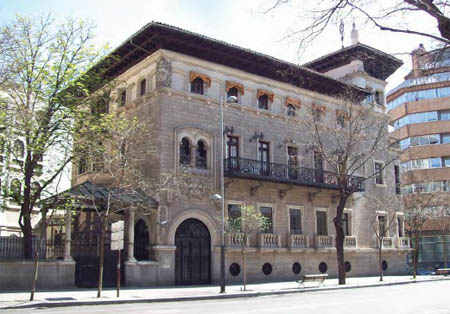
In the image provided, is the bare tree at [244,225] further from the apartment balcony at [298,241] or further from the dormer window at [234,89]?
the dormer window at [234,89]

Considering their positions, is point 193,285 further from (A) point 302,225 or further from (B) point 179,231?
(A) point 302,225

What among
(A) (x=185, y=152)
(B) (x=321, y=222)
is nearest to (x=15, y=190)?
(A) (x=185, y=152)

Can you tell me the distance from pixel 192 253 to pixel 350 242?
42.4ft

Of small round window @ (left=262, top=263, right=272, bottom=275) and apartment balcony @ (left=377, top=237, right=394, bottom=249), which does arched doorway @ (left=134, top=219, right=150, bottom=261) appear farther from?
apartment balcony @ (left=377, top=237, right=394, bottom=249)

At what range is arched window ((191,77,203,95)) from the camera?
28.9m

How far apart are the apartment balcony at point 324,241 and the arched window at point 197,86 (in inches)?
480

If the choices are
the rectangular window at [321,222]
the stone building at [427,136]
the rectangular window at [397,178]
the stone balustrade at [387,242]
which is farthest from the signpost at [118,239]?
the stone building at [427,136]

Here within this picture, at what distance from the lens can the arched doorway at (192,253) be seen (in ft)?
87.1

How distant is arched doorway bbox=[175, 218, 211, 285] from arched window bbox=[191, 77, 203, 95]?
7471 millimetres

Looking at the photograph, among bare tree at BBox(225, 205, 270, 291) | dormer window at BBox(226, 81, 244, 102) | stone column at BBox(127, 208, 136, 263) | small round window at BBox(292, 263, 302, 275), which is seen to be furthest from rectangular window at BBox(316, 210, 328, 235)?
stone column at BBox(127, 208, 136, 263)

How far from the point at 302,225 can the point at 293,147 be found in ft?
17.1

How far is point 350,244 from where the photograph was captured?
113ft

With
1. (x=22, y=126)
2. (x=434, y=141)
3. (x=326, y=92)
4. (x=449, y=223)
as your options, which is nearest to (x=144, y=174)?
(x=22, y=126)

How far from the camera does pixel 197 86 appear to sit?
1148 inches
